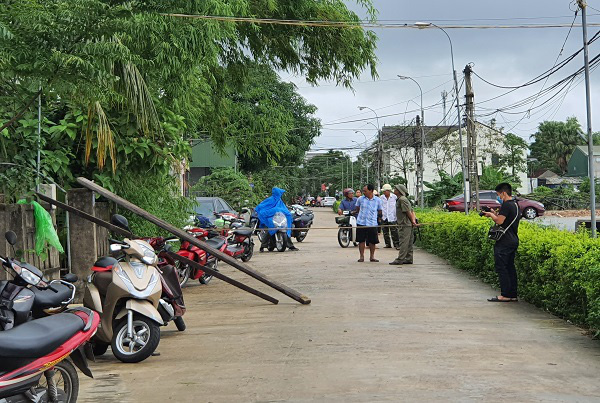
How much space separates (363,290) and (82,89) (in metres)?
7.46

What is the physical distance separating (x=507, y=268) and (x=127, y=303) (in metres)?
6.09

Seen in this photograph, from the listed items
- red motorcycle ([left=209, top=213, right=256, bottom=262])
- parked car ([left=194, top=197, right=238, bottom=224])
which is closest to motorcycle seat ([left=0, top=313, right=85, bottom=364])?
red motorcycle ([left=209, top=213, right=256, bottom=262])

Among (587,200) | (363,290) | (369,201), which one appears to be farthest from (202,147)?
(363,290)

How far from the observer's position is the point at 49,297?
21.8 ft

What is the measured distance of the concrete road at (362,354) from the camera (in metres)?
6.63

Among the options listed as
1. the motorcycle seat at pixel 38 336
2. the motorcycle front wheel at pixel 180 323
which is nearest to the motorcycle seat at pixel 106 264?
the motorcycle front wheel at pixel 180 323

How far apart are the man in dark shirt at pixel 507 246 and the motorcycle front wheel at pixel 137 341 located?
5.65 meters

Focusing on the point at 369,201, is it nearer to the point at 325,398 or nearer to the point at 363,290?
the point at 363,290

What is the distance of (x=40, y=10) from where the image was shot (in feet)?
21.1

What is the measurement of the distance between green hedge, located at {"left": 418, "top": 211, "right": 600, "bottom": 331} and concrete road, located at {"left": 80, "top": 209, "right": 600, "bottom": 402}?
0.85 feet

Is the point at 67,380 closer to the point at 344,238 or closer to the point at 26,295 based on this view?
the point at 26,295

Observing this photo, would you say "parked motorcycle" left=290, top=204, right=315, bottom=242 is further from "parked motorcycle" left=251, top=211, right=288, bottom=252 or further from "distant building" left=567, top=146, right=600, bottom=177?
"distant building" left=567, top=146, right=600, bottom=177

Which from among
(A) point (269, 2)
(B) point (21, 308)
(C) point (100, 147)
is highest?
(A) point (269, 2)

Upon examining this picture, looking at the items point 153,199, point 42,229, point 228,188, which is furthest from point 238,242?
point 228,188
